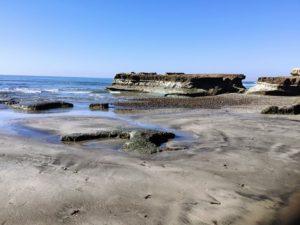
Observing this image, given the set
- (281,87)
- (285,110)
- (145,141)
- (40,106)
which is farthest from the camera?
(281,87)

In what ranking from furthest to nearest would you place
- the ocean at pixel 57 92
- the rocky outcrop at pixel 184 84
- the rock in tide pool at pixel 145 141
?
the rocky outcrop at pixel 184 84 < the ocean at pixel 57 92 < the rock in tide pool at pixel 145 141

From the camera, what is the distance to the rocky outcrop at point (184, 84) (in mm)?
40438

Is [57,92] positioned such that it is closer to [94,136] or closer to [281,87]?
[281,87]

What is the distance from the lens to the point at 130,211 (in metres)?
5.58

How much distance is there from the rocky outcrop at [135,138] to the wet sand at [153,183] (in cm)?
40

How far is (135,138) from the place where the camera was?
34.8 ft

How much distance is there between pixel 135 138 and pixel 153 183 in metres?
3.81

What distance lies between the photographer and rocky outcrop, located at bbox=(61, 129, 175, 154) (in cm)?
990

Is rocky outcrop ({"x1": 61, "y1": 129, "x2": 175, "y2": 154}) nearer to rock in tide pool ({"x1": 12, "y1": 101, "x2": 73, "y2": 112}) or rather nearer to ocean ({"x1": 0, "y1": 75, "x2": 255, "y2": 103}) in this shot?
rock in tide pool ({"x1": 12, "y1": 101, "x2": 73, "y2": 112})

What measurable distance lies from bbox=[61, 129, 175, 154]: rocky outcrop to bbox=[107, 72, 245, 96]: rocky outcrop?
27724 millimetres

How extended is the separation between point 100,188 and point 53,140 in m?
5.44

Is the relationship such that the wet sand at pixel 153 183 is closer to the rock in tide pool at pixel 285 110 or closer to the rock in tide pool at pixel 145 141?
the rock in tide pool at pixel 145 141

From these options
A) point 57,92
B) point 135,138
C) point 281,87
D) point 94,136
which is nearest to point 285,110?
point 135,138

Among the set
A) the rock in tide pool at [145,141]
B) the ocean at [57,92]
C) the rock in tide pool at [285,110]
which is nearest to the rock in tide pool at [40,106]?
the ocean at [57,92]
